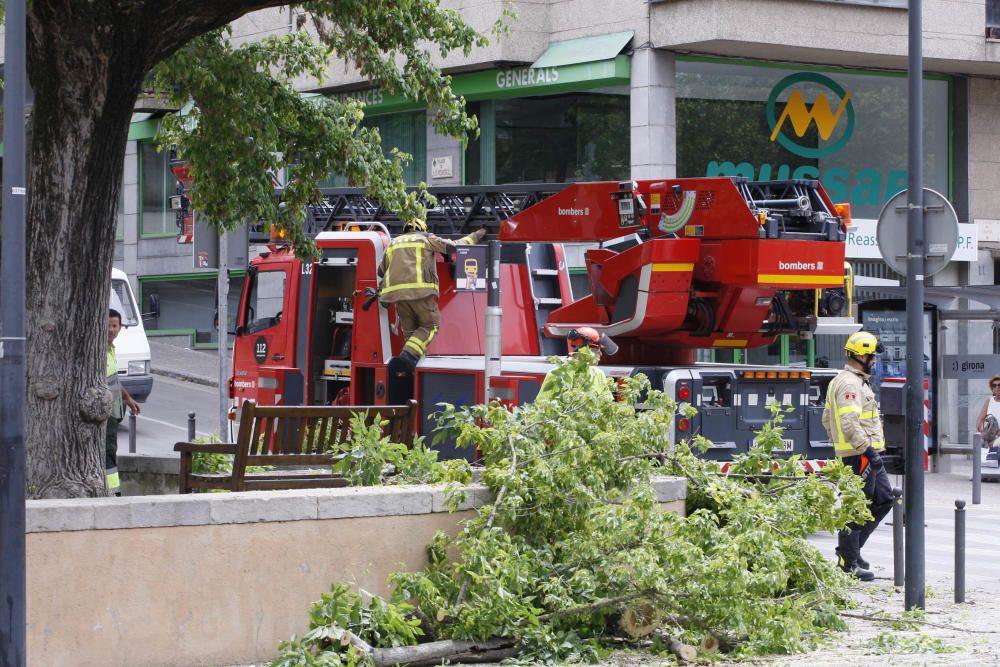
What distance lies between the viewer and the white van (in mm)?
20812

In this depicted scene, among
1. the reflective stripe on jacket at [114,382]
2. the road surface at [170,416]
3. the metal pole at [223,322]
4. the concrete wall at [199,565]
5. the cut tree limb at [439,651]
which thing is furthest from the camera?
the road surface at [170,416]

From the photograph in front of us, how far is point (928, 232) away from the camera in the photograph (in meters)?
9.63

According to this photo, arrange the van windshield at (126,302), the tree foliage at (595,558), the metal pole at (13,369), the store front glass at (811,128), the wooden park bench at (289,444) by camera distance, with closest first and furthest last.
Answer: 1. the metal pole at (13,369)
2. the tree foliage at (595,558)
3. the wooden park bench at (289,444)
4. the van windshield at (126,302)
5. the store front glass at (811,128)

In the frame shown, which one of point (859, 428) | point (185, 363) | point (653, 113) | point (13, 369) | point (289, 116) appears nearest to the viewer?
point (13, 369)

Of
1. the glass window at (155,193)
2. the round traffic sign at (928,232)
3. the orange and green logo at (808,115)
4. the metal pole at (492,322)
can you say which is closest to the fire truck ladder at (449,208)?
the metal pole at (492,322)

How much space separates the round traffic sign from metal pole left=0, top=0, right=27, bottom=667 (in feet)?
18.7

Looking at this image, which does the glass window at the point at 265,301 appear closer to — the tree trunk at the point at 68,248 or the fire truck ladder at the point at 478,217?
the fire truck ladder at the point at 478,217

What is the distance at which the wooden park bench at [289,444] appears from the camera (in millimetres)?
Answer: 8930

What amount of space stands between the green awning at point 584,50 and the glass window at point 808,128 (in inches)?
46.1

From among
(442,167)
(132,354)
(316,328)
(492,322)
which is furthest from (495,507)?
(442,167)

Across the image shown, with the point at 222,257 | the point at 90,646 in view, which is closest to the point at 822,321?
the point at 222,257

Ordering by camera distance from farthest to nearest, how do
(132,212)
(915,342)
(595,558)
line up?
1. (132,212)
2. (915,342)
3. (595,558)

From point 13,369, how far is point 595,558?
327 cm

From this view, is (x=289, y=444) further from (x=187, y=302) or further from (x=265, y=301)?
(x=187, y=302)
